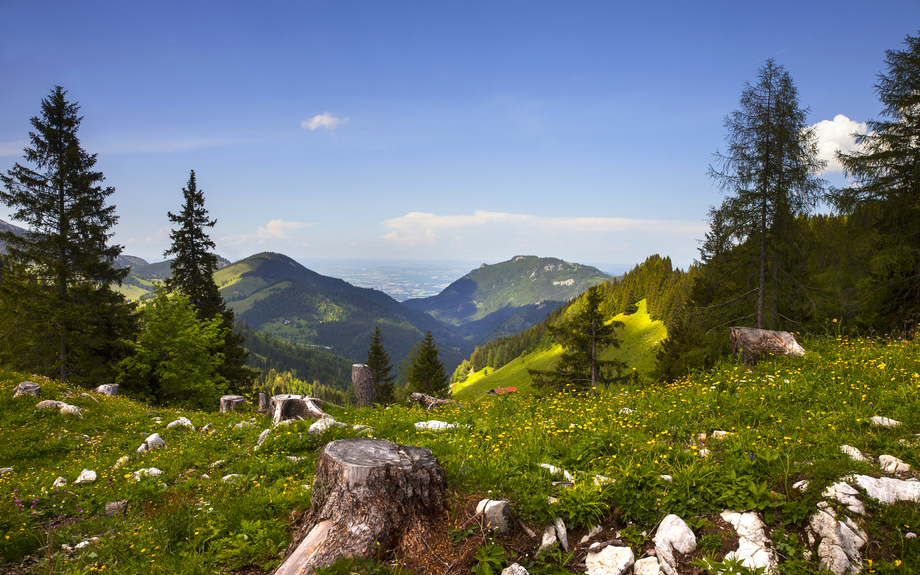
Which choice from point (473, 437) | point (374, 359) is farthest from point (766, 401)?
point (374, 359)

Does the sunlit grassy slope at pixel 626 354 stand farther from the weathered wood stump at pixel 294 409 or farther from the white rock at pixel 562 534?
the white rock at pixel 562 534

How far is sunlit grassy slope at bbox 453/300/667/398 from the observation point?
3366 inches

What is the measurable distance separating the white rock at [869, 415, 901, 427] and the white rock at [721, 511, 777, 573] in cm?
323

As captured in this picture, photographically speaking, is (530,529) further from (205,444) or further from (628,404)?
(205,444)

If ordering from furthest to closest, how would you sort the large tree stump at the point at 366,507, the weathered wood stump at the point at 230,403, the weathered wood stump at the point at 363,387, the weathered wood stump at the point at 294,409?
the weathered wood stump at the point at 363,387
the weathered wood stump at the point at 230,403
the weathered wood stump at the point at 294,409
the large tree stump at the point at 366,507

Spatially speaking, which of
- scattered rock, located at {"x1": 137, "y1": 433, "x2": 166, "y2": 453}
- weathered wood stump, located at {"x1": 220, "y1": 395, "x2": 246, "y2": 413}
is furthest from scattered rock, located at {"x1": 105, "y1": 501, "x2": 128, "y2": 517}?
weathered wood stump, located at {"x1": 220, "y1": 395, "x2": 246, "y2": 413}

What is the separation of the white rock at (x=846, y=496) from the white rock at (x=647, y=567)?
2042 mm

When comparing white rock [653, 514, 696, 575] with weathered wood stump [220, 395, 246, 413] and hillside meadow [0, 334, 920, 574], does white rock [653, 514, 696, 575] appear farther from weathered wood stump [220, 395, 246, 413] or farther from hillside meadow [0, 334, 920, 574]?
weathered wood stump [220, 395, 246, 413]

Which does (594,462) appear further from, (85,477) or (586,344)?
(586,344)

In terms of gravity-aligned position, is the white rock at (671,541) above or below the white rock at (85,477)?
above

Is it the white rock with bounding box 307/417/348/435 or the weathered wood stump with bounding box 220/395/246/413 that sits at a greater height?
the white rock with bounding box 307/417/348/435

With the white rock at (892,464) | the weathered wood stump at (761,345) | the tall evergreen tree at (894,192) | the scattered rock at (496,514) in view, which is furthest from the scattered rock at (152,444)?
the tall evergreen tree at (894,192)

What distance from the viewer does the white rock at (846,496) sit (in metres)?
4.16

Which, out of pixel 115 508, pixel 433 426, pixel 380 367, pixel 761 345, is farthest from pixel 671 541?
pixel 380 367
